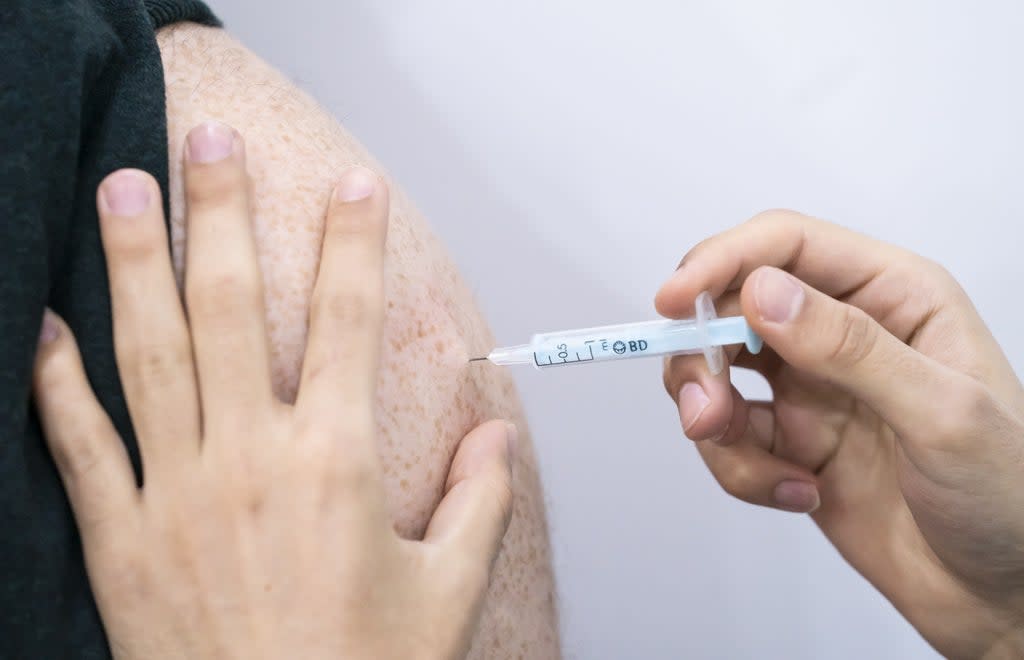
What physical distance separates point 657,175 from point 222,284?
2.93ft

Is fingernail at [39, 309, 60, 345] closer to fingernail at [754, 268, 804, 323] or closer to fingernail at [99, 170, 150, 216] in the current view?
fingernail at [99, 170, 150, 216]

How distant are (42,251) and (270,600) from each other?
1.00 ft

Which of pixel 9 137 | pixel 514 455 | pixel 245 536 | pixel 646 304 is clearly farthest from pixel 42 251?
pixel 646 304

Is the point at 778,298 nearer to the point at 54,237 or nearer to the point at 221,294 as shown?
the point at 221,294

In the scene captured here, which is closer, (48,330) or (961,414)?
(48,330)

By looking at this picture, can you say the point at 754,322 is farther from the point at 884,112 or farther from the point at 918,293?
the point at 884,112

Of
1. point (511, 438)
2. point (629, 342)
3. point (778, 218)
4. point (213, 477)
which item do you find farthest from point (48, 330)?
point (778, 218)

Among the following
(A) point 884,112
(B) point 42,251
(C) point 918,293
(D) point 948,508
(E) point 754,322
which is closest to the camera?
(B) point 42,251

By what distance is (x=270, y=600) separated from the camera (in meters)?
0.68

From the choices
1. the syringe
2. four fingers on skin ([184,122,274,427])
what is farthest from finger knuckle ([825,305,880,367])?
four fingers on skin ([184,122,274,427])

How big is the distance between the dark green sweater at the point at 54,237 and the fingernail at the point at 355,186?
0.14 metres

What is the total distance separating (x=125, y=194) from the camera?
0.67 metres

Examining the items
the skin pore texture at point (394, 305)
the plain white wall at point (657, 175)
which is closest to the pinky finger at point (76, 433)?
the skin pore texture at point (394, 305)

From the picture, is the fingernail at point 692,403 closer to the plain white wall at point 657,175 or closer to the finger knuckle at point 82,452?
the plain white wall at point 657,175
